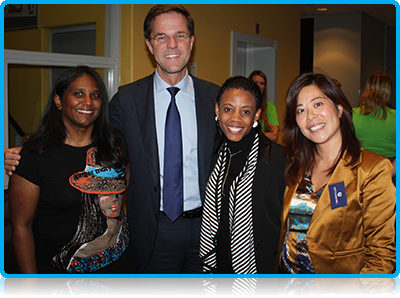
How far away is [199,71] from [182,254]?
124 inches

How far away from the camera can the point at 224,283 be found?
4.20ft

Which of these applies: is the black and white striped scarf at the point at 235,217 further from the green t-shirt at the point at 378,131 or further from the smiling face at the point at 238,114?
the green t-shirt at the point at 378,131

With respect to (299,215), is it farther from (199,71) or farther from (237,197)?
(199,71)

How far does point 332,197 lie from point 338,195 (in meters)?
0.02

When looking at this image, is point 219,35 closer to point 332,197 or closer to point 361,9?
point 332,197

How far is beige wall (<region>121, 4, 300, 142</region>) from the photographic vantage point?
3.97 metres

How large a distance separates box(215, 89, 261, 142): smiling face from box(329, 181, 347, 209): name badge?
56 cm

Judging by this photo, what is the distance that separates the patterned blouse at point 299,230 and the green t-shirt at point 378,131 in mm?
2389

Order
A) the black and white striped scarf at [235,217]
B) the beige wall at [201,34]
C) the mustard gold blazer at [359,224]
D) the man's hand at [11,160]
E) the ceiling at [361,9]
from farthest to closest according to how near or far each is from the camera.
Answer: the ceiling at [361,9]
the beige wall at [201,34]
the black and white striped scarf at [235,217]
the man's hand at [11,160]
the mustard gold blazer at [359,224]

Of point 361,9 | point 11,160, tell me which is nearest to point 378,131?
point 11,160

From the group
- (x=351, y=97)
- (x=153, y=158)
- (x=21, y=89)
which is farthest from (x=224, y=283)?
(x=351, y=97)

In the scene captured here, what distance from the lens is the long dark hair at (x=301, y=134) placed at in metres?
1.62

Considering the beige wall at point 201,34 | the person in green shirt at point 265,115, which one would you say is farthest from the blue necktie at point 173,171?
the person in green shirt at point 265,115

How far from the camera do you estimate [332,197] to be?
152 cm
